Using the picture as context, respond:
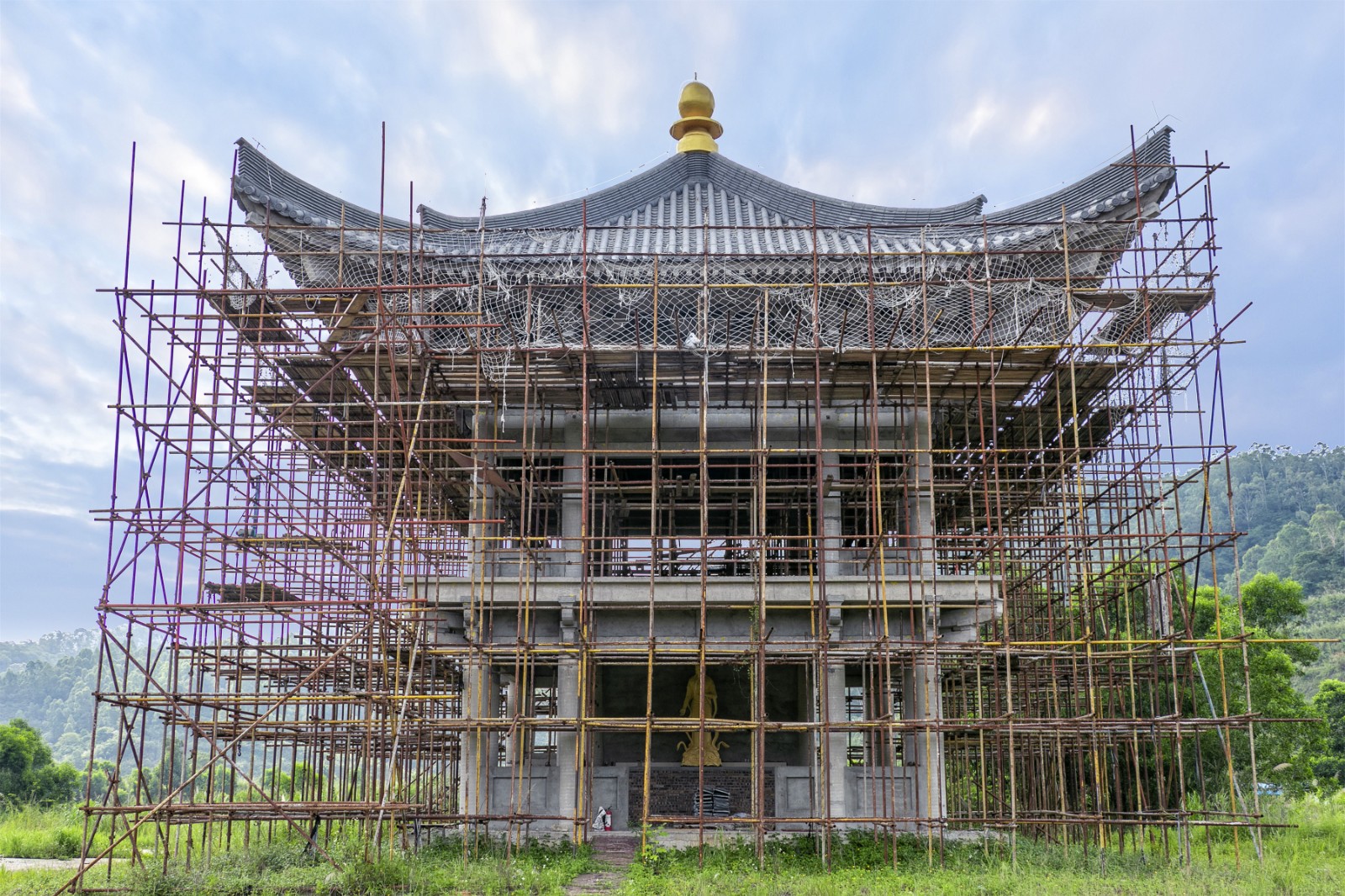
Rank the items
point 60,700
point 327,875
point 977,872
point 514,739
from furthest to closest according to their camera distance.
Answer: point 60,700
point 514,739
point 977,872
point 327,875

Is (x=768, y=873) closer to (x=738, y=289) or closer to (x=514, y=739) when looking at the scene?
(x=514, y=739)

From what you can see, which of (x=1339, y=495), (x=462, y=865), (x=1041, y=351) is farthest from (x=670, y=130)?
(x=1339, y=495)

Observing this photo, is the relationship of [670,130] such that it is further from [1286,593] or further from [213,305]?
[1286,593]

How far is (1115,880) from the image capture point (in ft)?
39.7

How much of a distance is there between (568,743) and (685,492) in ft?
16.0

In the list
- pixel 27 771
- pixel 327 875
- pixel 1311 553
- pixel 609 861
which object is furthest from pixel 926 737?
pixel 1311 553

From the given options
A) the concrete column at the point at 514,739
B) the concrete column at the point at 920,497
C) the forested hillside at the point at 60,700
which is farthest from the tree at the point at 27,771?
the forested hillside at the point at 60,700

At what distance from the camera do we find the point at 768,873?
1273 cm

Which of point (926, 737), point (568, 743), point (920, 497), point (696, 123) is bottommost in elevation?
point (568, 743)

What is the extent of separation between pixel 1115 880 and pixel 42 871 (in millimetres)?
11551

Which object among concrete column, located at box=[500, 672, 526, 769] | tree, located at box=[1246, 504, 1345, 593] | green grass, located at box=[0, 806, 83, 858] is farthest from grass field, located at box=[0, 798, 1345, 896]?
tree, located at box=[1246, 504, 1345, 593]

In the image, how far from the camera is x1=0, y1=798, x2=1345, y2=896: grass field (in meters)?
11.6

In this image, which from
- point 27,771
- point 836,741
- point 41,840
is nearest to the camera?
point 836,741

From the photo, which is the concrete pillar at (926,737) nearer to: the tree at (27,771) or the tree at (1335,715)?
the tree at (1335,715)
